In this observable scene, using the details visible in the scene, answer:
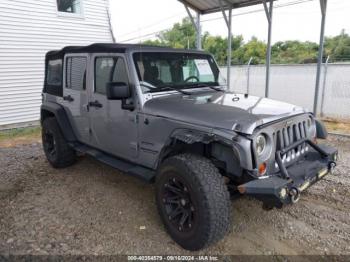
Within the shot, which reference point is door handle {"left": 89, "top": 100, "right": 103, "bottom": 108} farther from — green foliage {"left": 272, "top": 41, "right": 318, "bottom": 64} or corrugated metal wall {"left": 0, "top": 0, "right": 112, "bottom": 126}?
green foliage {"left": 272, "top": 41, "right": 318, "bottom": 64}

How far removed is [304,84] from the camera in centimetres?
973

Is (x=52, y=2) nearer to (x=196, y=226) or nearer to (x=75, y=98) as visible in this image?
(x=75, y=98)

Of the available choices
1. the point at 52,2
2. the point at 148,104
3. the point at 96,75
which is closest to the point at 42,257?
the point at 148,104

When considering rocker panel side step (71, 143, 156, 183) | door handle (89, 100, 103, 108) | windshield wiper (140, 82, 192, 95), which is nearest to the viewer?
rocker panel side step (71, 143, 156, 183)

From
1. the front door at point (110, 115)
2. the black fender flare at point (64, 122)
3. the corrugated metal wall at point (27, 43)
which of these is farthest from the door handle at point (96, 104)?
the corrugated metal wall at point (27, 43)

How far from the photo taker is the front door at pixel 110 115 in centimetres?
344

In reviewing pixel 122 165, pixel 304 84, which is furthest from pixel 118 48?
pixel 304 84

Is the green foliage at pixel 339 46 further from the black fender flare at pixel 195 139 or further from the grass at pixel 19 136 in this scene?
the black fender flare at pixel 195 139

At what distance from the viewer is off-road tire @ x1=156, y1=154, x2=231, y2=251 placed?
2447 mm

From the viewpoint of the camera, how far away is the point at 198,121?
2.74 m

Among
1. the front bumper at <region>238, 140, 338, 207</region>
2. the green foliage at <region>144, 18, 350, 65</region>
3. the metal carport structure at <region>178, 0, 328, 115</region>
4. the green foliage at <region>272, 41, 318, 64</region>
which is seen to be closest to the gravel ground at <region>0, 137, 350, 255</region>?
the front bumper at <region>238, 140, 338, 207</region>

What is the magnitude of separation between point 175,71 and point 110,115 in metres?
1.03

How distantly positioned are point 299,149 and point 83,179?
3240 mm

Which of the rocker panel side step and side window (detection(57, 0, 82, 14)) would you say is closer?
the rocker panel side step
